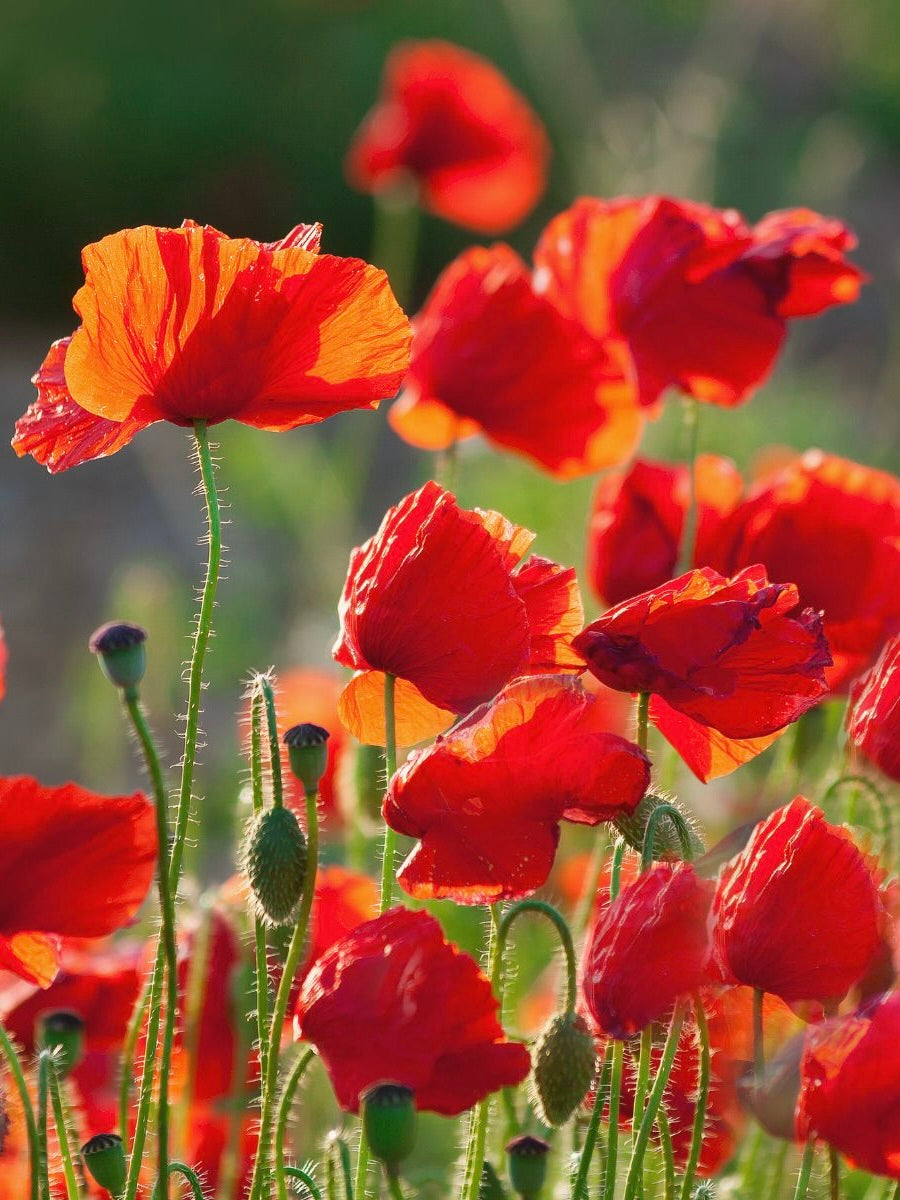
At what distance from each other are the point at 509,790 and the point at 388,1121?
12 cm

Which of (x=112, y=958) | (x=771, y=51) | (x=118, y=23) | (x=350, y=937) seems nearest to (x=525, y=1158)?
(x=350, y=937)

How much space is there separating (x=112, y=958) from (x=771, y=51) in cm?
825

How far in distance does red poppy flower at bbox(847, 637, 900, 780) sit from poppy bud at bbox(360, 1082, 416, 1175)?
237mm

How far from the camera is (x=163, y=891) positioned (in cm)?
57

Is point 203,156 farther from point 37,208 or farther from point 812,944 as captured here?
point 812,944

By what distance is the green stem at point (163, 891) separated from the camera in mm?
546

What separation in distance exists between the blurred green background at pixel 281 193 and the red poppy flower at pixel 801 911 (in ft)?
7.59

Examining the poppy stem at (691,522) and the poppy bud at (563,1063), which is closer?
the poppy bud at (563,1063)

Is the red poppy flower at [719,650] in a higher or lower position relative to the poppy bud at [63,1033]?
higher

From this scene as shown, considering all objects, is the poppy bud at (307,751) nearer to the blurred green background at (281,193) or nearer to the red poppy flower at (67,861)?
the red poppy flower at (67,861)

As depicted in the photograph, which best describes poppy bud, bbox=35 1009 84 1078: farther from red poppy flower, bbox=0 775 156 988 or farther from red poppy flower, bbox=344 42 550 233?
red poppy flower, bbox=344 42 550 233

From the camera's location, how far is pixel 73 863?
26.4 inches

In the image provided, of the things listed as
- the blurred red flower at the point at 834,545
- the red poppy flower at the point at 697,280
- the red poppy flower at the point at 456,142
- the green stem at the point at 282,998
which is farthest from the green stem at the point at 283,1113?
the red poppy flower at the point at 456,142

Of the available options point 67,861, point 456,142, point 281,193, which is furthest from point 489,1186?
point 281,193
